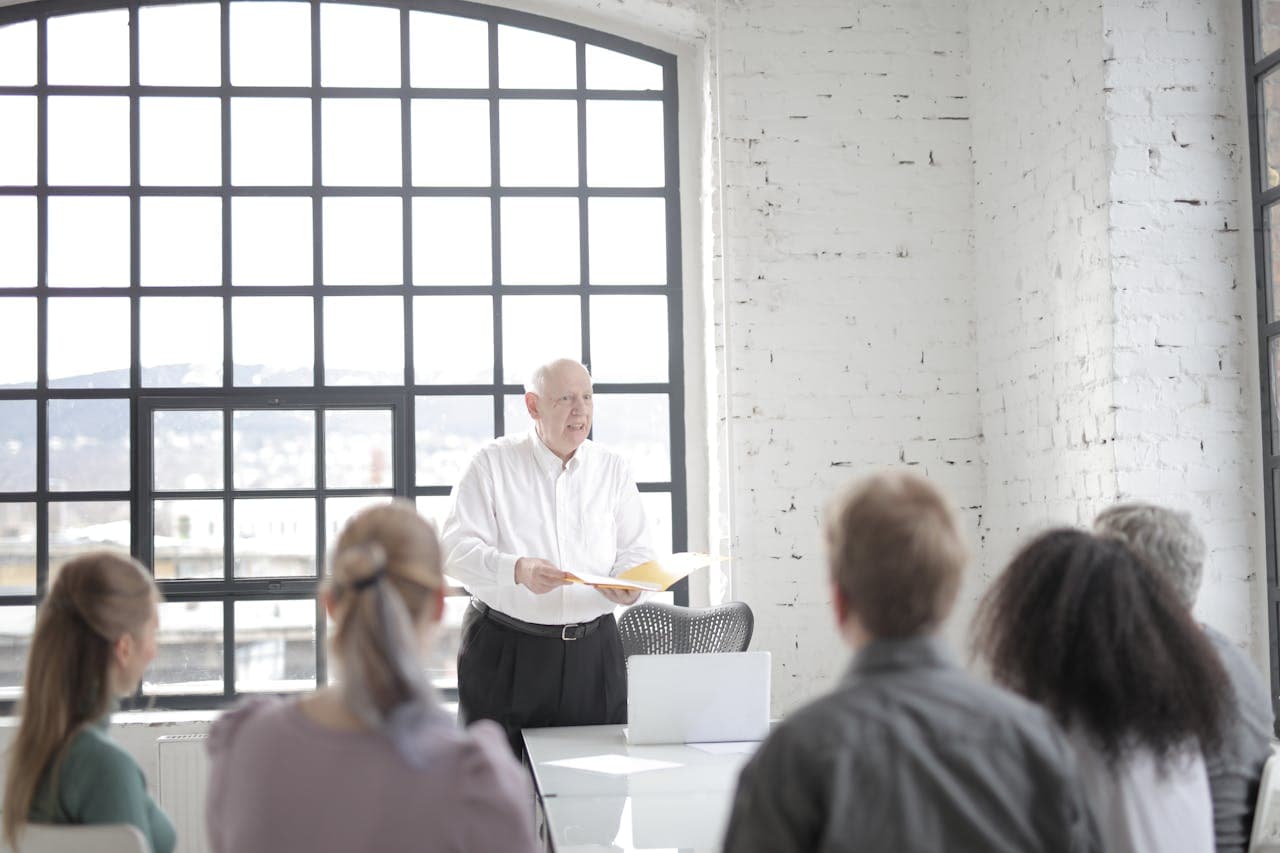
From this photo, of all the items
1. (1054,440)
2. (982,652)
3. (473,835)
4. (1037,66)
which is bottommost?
(473,835)

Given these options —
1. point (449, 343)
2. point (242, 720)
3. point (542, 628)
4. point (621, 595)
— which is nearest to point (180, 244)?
point (449, 343)

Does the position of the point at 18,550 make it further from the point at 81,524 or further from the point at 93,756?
the point at 93,756

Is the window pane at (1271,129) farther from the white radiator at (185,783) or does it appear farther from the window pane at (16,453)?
the window pane at (16,453)

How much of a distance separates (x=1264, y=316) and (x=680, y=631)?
1994 millimetres

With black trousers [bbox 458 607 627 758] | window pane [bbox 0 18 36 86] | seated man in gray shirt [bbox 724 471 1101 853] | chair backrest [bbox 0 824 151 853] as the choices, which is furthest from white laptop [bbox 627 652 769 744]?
window pane [bbox 0 18 36 86]

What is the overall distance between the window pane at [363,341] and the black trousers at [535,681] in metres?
1.51

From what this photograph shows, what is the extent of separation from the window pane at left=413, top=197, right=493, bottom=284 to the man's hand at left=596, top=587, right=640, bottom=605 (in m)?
1.84

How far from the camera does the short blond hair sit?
4.60ft

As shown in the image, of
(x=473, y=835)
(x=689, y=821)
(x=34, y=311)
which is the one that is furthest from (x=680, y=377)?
(x=473, y=835)

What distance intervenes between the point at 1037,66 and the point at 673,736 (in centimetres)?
265

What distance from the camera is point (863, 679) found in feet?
4.63

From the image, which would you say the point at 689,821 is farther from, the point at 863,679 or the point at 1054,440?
the point at 1054,440

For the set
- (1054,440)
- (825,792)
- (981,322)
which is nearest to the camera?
(825,792)

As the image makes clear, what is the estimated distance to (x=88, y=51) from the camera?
5043 mm
